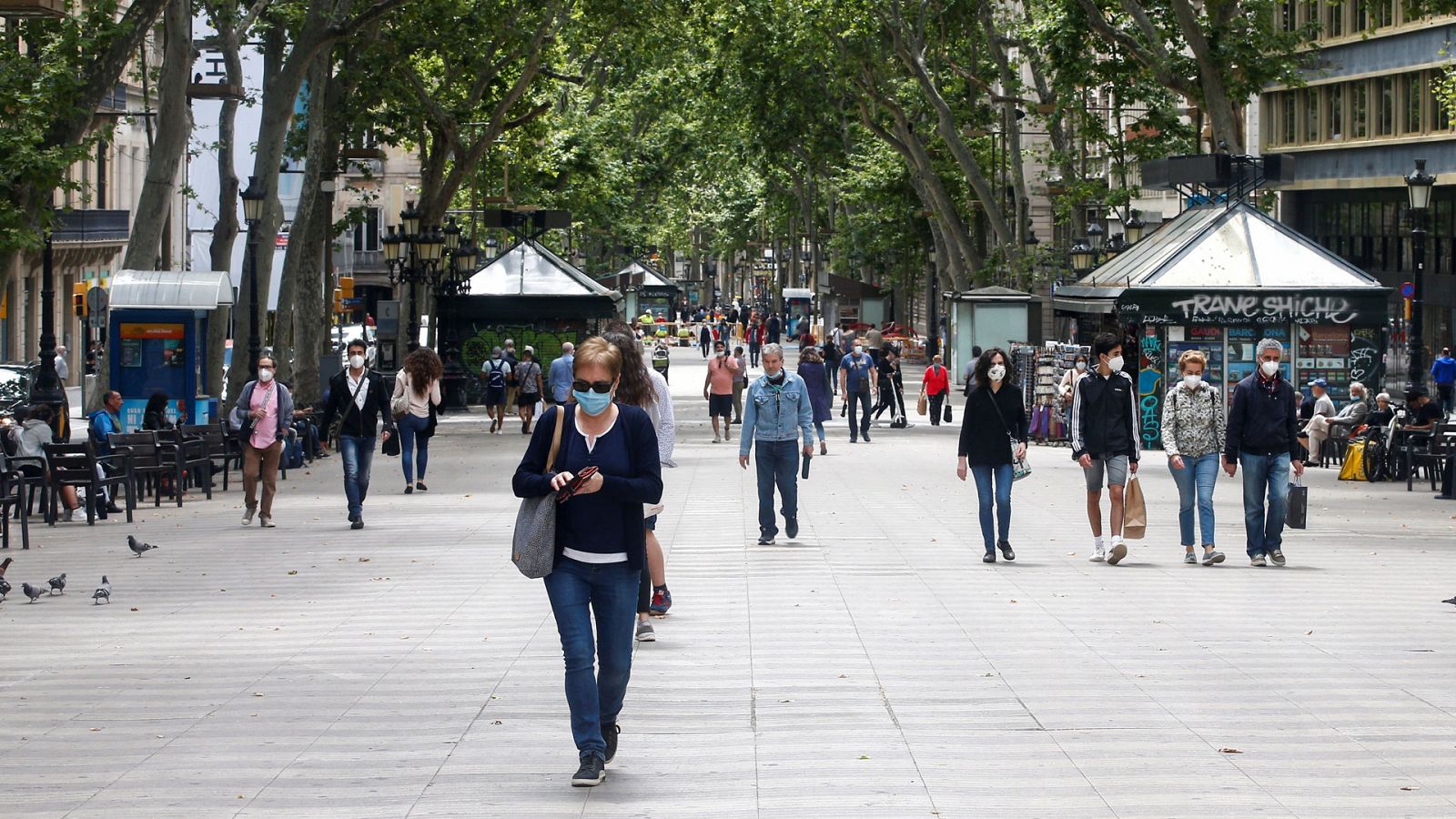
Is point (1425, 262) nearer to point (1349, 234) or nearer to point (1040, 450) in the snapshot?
point (1349, 234)

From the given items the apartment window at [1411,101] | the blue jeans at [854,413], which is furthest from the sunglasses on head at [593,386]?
the apartment window at [1411,101]

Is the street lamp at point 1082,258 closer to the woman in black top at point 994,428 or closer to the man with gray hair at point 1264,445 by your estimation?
the woman in black top at point 994,428

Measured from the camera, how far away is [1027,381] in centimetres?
3456

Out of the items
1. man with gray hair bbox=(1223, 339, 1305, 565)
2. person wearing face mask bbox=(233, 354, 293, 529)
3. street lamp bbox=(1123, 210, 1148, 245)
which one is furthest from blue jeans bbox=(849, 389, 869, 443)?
man with gray hair bbox=(1223, 339, 1305, 565)

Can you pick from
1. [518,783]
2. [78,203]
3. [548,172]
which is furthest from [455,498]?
[78,203]

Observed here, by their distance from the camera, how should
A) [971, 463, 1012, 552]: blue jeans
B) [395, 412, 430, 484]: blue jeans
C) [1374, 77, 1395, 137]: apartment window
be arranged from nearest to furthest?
[971, 463, 1012, 552]: blue jeans, [395, 412, 430, 484]: blue jeans, [1374, 77, 1395, 137]: apartment window

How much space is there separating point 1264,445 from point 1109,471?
114 cm

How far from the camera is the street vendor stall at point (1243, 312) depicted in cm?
2880

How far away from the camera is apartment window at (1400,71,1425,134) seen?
48.8 meters

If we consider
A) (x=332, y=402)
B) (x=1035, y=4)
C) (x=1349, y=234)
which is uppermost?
(x=1035, y=4)

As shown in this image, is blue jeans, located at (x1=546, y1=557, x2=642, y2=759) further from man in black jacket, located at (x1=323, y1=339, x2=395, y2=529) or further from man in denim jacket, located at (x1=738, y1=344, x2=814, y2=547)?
man in black jacket, located at (x1=323, y1=339, x2=395, y2=529)

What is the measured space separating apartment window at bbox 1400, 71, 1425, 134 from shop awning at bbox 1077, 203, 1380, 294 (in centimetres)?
2040

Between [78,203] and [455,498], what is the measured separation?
4087cm

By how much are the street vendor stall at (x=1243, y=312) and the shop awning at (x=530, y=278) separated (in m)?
15.9
